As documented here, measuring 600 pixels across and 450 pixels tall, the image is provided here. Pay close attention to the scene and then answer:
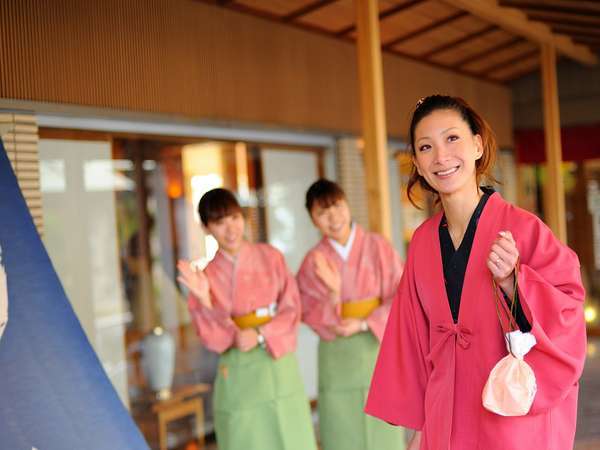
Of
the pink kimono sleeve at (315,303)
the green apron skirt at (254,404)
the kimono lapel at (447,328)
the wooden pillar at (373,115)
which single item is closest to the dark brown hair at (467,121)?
the kimono lapel at (447,328)

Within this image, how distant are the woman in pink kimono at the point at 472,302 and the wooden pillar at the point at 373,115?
7.81 feet

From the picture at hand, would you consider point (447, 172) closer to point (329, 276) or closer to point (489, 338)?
point (489, 338)

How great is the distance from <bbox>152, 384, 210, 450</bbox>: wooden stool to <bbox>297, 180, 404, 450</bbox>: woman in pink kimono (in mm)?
1479

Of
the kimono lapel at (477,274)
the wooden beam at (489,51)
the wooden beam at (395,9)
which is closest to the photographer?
the kimono lapel at (477,274)

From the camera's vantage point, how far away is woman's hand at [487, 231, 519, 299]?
1858 millimetres

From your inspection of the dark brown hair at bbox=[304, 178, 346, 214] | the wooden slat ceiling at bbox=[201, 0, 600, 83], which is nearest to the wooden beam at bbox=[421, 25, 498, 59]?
the wooden slat ceiling at bbox=[201, 0, 600, 83]

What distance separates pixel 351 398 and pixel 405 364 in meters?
1.88

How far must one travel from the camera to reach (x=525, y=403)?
1827mm

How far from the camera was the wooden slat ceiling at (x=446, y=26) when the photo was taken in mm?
5918

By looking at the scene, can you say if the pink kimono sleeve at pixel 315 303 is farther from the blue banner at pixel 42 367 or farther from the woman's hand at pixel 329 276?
the blue banner at pixel 42 367

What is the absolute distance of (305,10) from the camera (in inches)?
233

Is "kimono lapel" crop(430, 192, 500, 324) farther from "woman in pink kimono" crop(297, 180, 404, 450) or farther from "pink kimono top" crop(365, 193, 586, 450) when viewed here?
"woman in pink kimono" crop(297, 180, 404, 450)

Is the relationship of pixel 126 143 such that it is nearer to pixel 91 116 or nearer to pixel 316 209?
pixel 91 116

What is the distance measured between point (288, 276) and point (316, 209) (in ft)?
1.30
